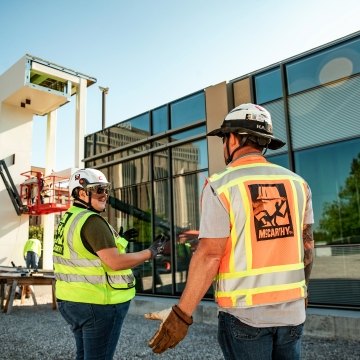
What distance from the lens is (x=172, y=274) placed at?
9641 mm

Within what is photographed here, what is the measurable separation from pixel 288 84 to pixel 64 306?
23.2ft

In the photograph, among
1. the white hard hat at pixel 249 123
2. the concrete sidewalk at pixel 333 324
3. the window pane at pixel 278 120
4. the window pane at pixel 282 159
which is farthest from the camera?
the window pane at pixel 278 120

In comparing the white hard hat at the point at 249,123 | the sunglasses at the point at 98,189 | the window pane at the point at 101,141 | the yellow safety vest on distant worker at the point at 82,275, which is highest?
the window pane at the point at 101,141

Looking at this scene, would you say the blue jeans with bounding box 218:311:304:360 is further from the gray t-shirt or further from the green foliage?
the green foliage

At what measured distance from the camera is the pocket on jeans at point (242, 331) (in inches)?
65.6

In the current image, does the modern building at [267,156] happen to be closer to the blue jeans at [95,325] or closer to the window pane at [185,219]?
the window pane at [185,219]

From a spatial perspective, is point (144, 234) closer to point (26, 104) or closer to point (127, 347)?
point (127, 347)

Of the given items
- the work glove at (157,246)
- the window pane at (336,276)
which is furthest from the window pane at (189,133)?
the work glove at (157,246)

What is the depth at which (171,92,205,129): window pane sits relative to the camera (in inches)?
380

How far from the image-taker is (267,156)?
8.27 metres

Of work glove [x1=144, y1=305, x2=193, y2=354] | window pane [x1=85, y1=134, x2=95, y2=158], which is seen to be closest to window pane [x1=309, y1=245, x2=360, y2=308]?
work glove [x1=144, y1=305, x2=193, y2=354]

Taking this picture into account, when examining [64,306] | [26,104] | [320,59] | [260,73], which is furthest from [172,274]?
[26,104]

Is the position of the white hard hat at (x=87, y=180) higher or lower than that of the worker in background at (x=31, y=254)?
higher

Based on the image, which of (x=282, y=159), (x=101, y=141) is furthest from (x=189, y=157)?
(x=101, y=141)
